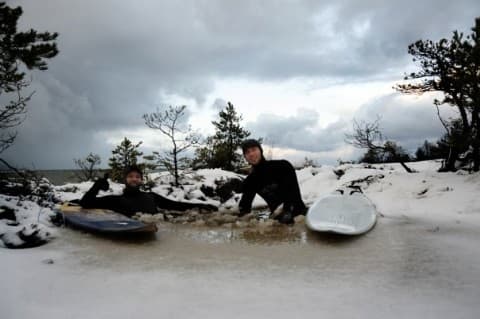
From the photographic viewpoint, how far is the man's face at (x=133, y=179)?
577 cm

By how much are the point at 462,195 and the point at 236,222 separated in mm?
4088

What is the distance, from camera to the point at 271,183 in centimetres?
620

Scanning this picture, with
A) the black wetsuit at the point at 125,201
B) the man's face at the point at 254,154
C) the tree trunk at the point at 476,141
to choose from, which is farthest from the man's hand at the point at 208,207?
the tree trunk at the point at 476,141

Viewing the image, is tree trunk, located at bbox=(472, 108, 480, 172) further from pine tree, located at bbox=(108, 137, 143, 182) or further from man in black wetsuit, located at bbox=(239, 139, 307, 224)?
pine tree, located at bbox=(108, 137, 143, 182)

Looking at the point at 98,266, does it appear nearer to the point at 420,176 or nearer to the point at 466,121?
the point at 420,176

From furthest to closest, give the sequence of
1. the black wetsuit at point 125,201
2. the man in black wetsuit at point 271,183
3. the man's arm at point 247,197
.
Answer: the man's arm at point 247,197 < the man in black wetsuit at point 271,183 < the black wetsuit at point 125,201

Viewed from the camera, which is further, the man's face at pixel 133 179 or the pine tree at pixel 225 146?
the pine tree at pixel 225 146

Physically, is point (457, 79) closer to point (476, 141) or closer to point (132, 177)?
point (476, 141)

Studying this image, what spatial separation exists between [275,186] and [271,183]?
0.28 ft

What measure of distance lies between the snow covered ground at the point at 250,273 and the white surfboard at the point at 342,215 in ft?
0.47

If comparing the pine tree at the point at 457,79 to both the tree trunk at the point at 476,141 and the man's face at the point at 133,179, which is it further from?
the man's face at the point at 133,179

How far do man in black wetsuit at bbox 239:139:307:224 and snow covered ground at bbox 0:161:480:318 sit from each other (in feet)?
2.14

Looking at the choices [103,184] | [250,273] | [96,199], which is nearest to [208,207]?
[96,199]

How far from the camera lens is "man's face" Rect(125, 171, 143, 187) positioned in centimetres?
577
